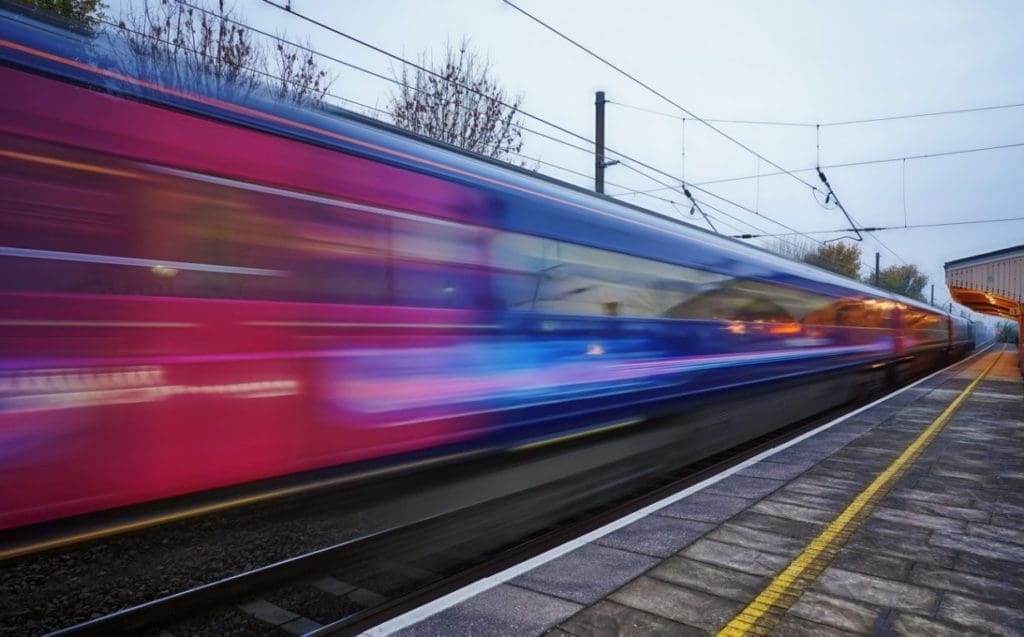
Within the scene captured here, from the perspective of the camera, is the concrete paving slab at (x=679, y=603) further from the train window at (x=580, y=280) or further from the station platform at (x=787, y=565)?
the train window at (x=580, y=280)

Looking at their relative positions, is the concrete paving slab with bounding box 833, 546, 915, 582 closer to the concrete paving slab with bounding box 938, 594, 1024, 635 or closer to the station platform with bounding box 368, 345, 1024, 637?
the station platform with bounding box 368, 345, 1024, 637

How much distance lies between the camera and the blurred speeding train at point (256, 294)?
8.35 feet

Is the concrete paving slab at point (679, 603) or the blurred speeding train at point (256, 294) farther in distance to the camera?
the concrete paving slab at point (679, 603)

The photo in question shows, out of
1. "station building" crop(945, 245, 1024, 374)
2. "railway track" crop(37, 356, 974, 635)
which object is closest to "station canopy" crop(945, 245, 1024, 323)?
"station building" crop(945, 245, 1024, 374)

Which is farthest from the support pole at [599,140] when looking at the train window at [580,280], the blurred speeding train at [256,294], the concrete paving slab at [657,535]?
the concrete paving slab at [657,535]

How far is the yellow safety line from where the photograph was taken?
3.01 metres

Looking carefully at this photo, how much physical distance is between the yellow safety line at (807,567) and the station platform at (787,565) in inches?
0.4

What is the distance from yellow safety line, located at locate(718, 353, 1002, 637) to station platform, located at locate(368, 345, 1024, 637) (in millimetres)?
11

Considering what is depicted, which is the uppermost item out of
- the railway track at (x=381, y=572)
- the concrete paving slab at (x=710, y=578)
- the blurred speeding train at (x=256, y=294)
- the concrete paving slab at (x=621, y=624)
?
the blurred speeding train at (x=256, y=294)

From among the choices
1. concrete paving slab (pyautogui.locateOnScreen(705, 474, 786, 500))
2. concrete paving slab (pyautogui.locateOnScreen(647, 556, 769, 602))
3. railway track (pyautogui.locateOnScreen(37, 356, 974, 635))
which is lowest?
railway track (pyautogui.locateOnScreen(37, 356, 974, 635))

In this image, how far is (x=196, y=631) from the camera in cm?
342

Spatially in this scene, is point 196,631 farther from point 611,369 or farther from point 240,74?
point 240,74

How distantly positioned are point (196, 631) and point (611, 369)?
364 centimetres

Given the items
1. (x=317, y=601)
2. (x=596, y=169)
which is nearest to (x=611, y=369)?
(x=317, y=601)
